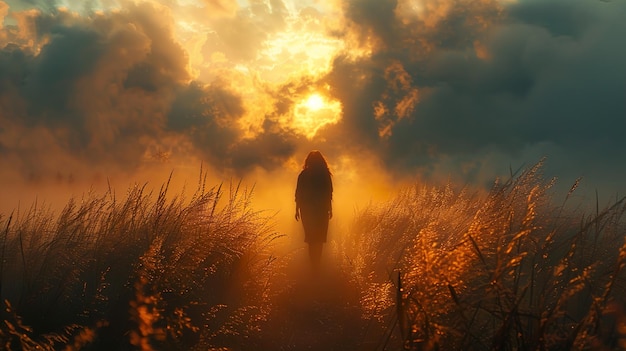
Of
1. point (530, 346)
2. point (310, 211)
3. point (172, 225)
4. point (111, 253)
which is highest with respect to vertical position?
point (310, 211)

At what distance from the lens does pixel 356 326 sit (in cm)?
452

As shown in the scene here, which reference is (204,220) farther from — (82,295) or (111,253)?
(82,295)

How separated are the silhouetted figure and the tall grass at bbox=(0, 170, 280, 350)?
202cm

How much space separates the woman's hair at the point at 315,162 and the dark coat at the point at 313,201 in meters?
0.06

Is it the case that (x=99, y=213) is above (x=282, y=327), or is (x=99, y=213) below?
above

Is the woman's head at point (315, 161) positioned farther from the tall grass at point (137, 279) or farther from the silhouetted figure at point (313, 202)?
the tall grass at point (137, 279)

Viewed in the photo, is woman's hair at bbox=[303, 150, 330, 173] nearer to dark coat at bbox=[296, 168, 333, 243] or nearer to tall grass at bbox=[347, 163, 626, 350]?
dark coat at bbox=[296, 168, 333, 243]

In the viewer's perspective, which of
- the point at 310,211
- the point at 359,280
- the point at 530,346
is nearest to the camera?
the point at 530,346

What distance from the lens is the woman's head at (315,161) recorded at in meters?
9.05

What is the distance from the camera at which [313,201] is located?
902 cm

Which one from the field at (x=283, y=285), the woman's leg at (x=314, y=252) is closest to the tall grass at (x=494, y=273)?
the field at (x=283, y=285)

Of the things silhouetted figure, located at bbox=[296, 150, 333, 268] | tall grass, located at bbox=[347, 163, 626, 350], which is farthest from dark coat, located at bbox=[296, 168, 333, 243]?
tall grass, located at bbox=[347, 163, 626, 350]

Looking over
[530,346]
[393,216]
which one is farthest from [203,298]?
[393,216]

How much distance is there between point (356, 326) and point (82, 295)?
229cm
